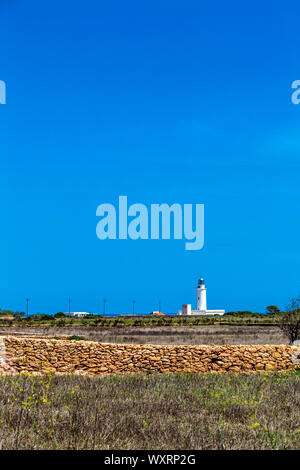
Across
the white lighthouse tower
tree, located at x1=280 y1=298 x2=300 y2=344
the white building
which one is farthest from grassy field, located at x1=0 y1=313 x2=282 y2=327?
the white lighthouse tower

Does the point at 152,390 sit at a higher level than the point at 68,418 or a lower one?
higher

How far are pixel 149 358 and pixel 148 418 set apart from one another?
11.5 meters

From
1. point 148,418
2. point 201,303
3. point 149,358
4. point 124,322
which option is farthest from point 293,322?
point 201,303

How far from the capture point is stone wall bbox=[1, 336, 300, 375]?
1859cm

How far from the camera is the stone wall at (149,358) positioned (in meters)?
18.6

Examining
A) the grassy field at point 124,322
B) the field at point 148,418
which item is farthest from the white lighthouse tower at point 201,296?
the field at point 148,418

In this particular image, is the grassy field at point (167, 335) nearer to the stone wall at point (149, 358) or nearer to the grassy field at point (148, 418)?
the stone wall at point (149, 358)

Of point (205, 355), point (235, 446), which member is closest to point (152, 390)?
point (235, 446)

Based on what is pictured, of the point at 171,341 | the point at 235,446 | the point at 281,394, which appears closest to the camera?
the point at 235,446

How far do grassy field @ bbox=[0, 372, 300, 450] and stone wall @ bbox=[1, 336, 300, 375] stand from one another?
750 centimetres

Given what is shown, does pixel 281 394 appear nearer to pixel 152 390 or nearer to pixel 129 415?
pixel 152 390

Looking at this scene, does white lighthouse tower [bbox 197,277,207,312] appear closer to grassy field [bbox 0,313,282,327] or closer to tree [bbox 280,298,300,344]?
grassy field [bbox 0,313,282,327]
